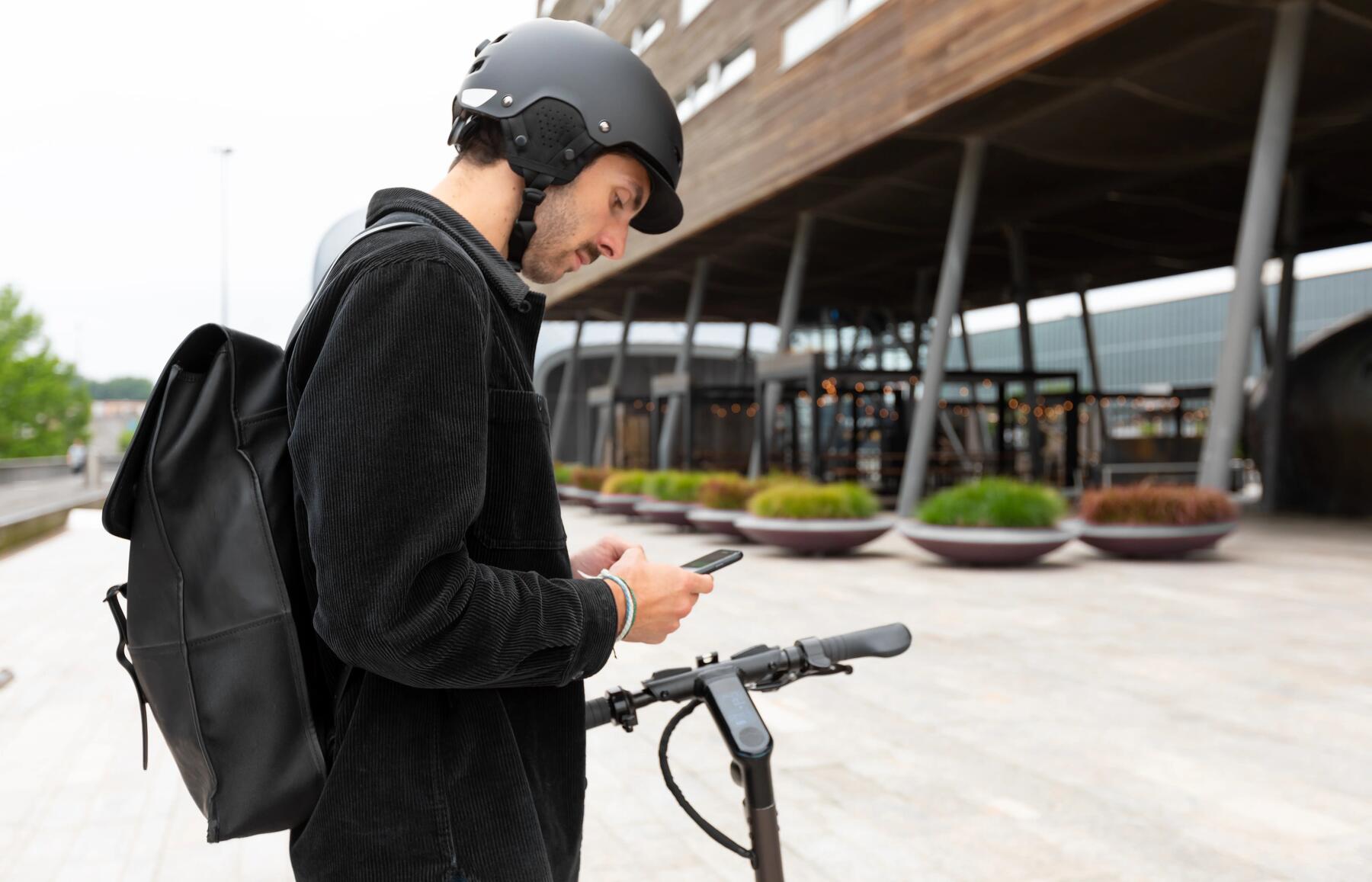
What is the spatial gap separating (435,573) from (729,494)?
1858 cm

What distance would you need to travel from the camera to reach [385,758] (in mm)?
1463

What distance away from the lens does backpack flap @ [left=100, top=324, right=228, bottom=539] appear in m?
1.44

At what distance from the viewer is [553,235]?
1768 millimetres

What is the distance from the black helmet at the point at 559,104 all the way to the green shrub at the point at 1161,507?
1480cm

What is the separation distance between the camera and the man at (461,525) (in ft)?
4.44

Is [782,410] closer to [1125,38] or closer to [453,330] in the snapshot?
[1125,38]

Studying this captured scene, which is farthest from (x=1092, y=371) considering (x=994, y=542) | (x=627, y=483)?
(x=994, y=542)

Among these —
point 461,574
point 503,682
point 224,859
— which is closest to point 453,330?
point 461,574

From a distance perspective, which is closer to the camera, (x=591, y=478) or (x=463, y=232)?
(x=463, y=232)

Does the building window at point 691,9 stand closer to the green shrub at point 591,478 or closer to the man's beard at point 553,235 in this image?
the green shrub at point 591,478

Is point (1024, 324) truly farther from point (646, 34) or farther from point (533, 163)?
point (533, 163)

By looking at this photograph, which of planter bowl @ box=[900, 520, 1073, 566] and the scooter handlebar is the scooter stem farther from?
planter bowl @ box=[900, 520, 1073, 566]

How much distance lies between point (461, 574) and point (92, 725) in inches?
263

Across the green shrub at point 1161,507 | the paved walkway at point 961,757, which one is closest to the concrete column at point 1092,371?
the green shrub at point 1161,507
